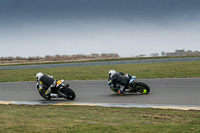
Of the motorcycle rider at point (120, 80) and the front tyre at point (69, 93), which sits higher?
the motorcycle rider at point (120, 80)

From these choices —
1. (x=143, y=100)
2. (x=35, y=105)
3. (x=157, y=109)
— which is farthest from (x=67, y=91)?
(x=157, y=109)

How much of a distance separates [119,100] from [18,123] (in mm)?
5571

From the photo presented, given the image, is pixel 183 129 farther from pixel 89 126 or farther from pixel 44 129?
pixel 44 129

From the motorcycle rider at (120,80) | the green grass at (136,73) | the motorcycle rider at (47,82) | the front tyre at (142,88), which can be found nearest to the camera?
the motorcycle rider at (47,82)

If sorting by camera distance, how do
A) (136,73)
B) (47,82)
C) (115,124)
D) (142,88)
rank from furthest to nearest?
(136,73) → (142,88) → (47,82) → (115,124)

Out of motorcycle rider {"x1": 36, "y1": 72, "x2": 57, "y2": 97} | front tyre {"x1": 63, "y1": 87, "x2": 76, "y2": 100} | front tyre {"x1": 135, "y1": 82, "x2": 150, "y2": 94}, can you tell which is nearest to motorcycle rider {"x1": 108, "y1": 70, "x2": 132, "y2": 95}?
front tyre {"x1": 135, "y1": 82, "x2": 150, "y2": 94}

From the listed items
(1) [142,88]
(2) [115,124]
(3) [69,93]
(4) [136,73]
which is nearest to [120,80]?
(1) [142,88]

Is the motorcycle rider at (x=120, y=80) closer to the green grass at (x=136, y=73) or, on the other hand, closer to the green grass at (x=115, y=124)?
the green grass at (x=115, y=124)

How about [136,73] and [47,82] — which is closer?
[47,82]

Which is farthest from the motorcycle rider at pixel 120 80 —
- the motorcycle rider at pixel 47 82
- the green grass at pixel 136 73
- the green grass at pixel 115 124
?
the green grass at pixel 136 73

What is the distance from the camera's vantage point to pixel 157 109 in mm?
9328

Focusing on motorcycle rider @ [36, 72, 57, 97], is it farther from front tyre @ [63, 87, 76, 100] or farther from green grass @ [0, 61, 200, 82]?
green grass @ [0, 61, 200, 82]

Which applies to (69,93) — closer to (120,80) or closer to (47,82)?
(47,82)

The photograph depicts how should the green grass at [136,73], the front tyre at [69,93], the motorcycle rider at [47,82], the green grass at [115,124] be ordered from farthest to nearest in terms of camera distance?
the green grass at [136,73] → the motorcycle rider at [47,82] → the front tyre at [69,93] → the green grass at [115,124]
